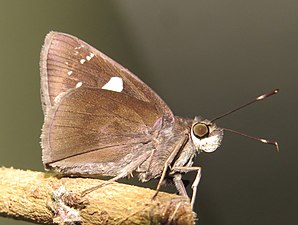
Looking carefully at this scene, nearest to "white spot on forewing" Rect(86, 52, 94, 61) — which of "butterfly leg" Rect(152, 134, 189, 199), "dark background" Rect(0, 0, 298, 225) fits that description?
"butterfly leg" Rect(152, 134, 189, 199)

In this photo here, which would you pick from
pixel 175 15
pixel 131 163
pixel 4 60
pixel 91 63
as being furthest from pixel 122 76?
pixel 175 15

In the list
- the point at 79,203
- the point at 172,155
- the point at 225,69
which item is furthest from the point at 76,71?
the point at 225,69

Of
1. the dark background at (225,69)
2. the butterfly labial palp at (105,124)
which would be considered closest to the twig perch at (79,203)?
the butterfly labial palp at (105,124)

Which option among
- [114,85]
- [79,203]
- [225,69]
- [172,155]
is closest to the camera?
[79,203]

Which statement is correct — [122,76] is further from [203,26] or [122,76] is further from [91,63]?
[203,26]

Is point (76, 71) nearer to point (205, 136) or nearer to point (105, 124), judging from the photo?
point (105, 124)
